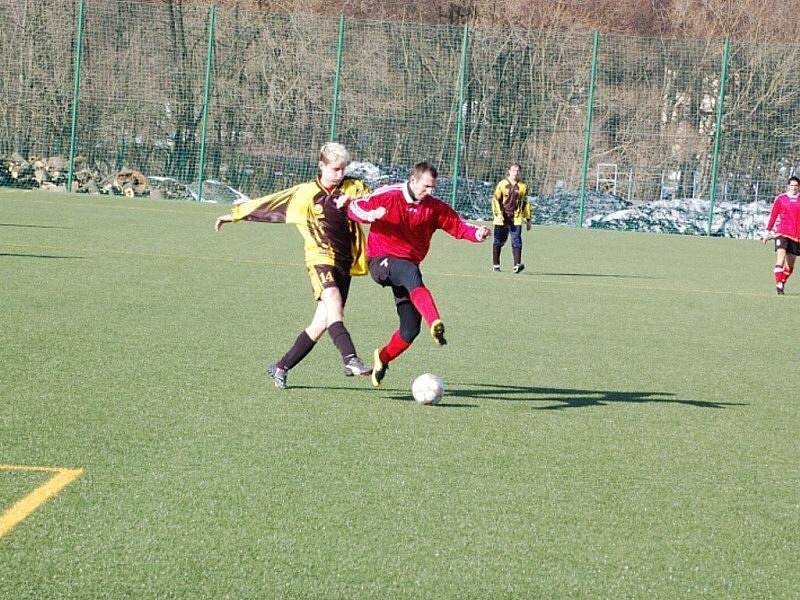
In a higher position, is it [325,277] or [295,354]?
[325,277]

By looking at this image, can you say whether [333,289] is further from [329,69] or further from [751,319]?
[329,69]

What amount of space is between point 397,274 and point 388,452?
211 centimetres

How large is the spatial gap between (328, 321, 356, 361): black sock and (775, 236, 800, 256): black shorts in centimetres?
1181

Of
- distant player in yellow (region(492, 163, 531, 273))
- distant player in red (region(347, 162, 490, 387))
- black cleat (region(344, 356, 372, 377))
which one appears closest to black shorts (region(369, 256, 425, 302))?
distant player in red (region(347, 162, 490, 387))

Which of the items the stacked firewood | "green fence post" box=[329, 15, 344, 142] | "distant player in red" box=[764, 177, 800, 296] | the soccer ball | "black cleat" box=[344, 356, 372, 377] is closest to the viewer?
the soccer ball

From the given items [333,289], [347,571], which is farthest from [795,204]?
[347,571]

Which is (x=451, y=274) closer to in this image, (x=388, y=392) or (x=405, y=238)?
(x=405, y=238)

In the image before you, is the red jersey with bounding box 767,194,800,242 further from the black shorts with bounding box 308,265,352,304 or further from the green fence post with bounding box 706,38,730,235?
the green fence post with bounding box 706,38,730,235

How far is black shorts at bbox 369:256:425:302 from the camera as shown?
8414 mm

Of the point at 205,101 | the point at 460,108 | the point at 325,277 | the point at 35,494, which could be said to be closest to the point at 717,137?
the point at 460,108

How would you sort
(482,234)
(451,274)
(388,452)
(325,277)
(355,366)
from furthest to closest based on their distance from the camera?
(451,274) → (325,277) → (482,234) → (355,366) → (388,452)

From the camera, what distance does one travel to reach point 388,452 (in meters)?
6.60

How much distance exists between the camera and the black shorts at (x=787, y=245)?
18641mm

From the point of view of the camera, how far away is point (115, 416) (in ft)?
23.4
